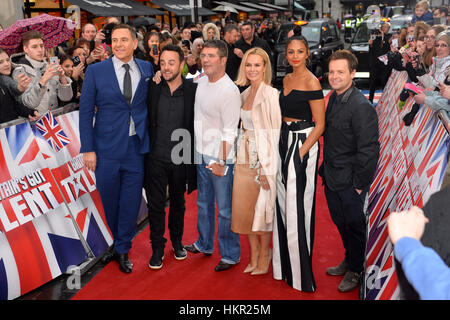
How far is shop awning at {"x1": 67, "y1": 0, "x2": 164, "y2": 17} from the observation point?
15.7 m

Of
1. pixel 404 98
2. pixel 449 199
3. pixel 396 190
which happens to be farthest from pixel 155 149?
pixel 404 98

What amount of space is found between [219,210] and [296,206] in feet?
2.63

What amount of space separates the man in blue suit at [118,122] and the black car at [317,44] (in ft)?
36.2

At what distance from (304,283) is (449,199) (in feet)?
7.29

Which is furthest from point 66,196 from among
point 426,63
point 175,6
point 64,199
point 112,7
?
point 175,6

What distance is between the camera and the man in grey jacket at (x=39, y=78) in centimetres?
420

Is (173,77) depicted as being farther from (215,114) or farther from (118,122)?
(118,122)

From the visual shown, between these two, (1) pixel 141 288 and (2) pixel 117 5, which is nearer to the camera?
(1) pixel 141 288

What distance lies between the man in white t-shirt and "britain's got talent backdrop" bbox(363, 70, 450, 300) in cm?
134

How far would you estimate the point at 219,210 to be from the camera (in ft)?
13.8

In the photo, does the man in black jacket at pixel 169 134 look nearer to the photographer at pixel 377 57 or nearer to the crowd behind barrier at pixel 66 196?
the crowd behind barrier at pixel 66 196

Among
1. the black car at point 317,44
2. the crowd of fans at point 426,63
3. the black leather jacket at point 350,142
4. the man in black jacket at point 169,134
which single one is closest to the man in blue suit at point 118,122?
the man in black jacket at point 169,134

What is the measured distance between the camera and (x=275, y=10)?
43.7 meters

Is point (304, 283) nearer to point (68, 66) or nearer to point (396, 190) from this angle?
point (396, 190)
